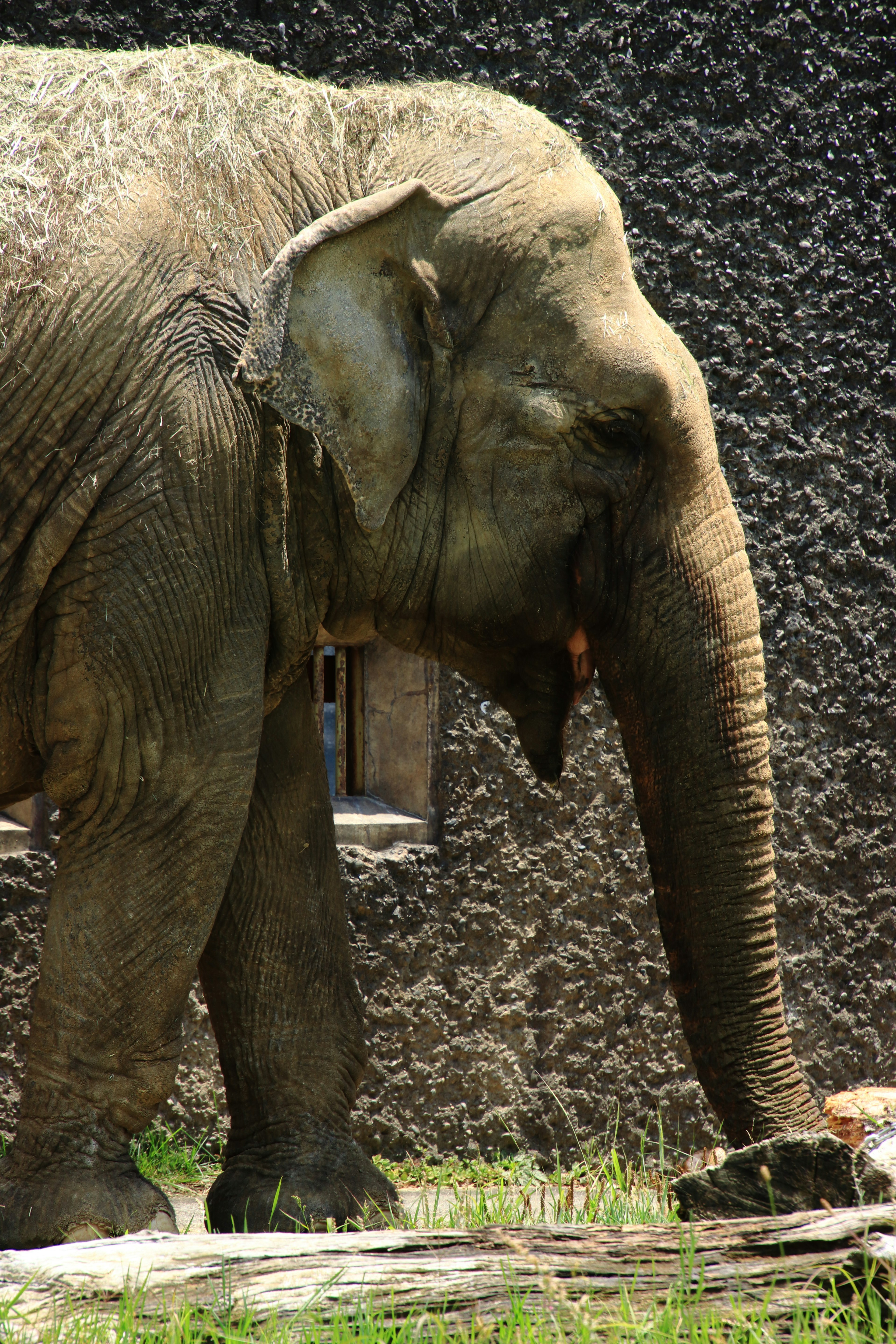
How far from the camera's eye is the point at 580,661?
3059mm

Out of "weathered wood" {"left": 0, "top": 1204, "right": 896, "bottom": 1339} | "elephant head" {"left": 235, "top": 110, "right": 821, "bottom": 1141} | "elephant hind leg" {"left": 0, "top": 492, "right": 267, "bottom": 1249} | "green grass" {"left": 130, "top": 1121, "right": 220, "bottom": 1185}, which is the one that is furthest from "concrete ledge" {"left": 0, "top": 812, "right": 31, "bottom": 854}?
"weathered wood" {"left": 0, "top": 1204, "right": 896, "bottom": 1339}

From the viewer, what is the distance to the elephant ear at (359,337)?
256 cm

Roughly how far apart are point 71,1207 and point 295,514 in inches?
55.3

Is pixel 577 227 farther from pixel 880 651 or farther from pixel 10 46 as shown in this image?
pixel 880 651

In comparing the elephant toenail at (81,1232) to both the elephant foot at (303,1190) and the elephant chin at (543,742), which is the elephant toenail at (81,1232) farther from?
the elephant chin at (543,742)

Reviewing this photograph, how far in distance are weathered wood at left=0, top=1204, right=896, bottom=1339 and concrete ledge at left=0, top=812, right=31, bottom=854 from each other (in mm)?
2427

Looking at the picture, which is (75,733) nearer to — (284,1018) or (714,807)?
(284,1018)

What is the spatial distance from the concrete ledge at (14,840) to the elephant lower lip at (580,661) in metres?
1.98

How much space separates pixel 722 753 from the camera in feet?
9.30

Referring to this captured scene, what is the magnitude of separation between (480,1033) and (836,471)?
7.48 feet

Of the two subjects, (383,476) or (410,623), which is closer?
(383,476)

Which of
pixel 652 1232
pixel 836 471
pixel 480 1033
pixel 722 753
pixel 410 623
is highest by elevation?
pixel 836 471

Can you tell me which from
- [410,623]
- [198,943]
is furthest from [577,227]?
[198,943]

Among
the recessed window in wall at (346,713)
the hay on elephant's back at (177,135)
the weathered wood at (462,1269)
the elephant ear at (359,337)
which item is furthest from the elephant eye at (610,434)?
the recessed window in wall at (346,713)
